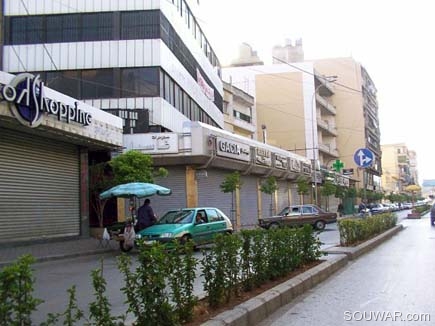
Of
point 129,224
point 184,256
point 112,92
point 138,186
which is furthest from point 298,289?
point 112,92

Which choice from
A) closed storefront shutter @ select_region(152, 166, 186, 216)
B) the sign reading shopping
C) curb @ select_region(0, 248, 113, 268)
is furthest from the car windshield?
closed storefront shutter @ select_region(152, 166, 186, 216)

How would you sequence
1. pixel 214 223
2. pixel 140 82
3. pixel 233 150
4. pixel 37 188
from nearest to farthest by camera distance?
pixel 214 223 → pixel 37 188 → pixel 140 82 → pixel 233 150

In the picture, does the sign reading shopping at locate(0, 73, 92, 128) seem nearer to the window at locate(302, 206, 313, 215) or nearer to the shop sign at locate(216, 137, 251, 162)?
the shop sign at locate(216, 137, 251, 162)

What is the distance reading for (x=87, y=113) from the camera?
1952cm

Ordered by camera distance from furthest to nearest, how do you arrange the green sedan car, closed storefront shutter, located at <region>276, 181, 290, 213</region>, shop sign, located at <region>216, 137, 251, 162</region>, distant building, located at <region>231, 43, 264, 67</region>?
distant building, located at <region>231, 43, 264, 67</region> < closed storefront shutter, located at <region>276, 181, 290, 213</region> < shop sign, located at <region>216, 137, 251, 162</region> < the green sedan car

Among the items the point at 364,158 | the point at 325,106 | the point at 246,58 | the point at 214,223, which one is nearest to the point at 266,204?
the point at 214,223

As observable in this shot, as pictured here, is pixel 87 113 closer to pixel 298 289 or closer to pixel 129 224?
pixel 129 224

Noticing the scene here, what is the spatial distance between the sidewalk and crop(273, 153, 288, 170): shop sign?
65.3 feet

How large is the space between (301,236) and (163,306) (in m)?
5.52

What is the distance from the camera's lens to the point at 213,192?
2991 centimetres

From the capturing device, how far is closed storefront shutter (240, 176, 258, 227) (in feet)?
111

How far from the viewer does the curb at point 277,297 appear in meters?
5.80

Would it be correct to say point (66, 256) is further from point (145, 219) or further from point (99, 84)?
point (99, 84)

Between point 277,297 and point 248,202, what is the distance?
90.8 ft
